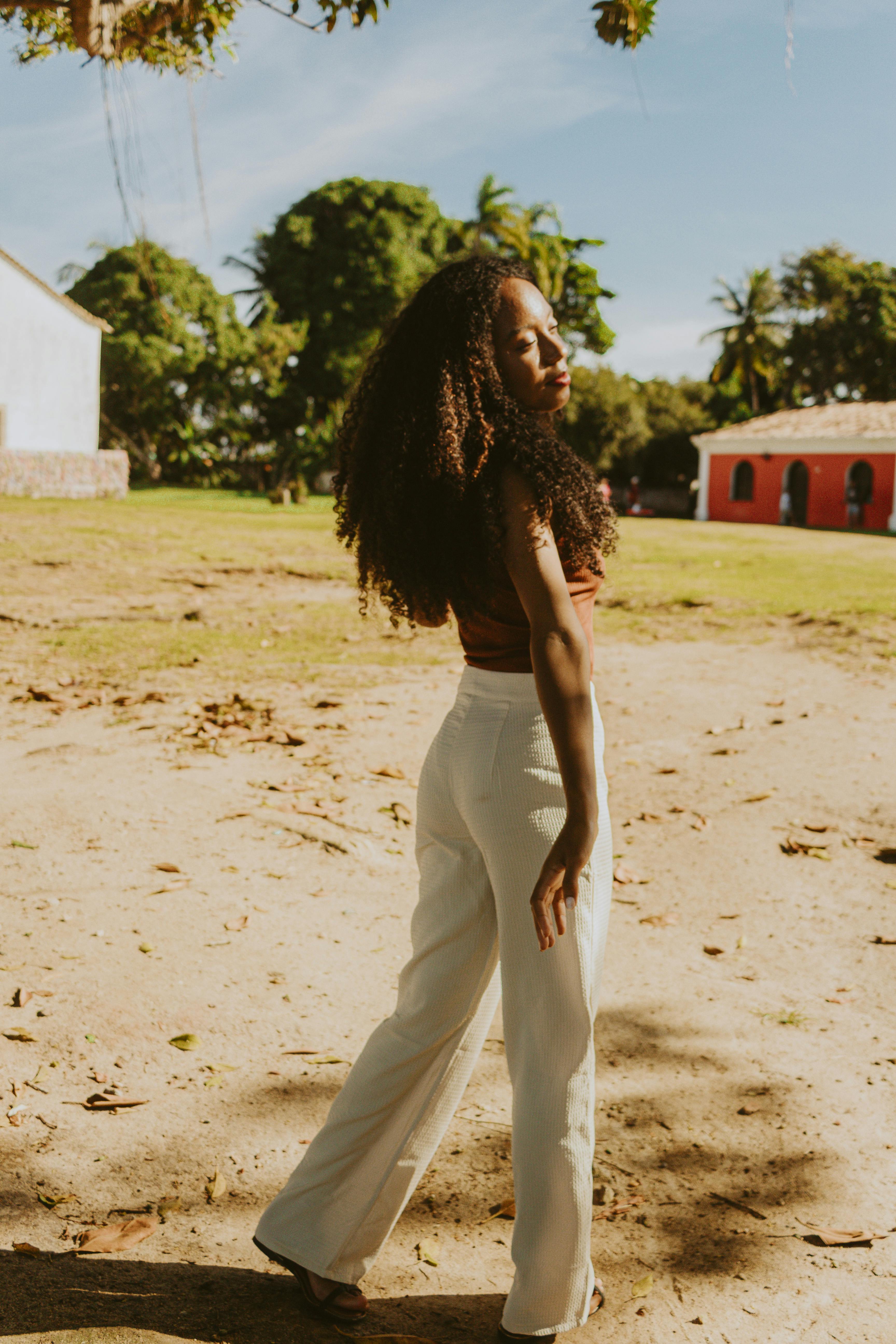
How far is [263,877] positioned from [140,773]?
144 cm

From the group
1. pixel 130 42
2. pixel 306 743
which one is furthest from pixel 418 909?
pixel 130 42

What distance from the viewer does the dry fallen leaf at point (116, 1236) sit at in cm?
246

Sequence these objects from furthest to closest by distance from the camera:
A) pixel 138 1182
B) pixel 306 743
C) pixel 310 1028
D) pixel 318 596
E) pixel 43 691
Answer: pixel 318 596, pixel 43 691, pixel 306 743, pixel 310 1028, pixel 138 1182

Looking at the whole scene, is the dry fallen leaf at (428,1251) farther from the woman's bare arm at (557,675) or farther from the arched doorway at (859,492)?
the arched doorway at (859,492)

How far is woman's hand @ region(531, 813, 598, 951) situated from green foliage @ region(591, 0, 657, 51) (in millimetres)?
3133

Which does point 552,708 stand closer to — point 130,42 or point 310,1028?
point 310,1028

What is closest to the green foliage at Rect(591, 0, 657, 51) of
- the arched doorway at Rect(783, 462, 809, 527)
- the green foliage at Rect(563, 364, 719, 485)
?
the arched doorway at Rect(783, 462, 809, 527)

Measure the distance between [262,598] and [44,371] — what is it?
20.7 m

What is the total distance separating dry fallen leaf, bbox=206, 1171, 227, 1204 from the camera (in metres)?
2.72

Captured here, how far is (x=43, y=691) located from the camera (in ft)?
25.3

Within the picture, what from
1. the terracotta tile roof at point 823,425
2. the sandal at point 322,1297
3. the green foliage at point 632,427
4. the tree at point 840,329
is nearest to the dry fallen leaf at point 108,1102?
the sandal at point 322,1297

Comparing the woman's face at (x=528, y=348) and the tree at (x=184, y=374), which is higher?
the tree at (x=184, y=374)

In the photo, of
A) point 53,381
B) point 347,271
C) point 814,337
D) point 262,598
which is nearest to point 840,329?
point 814,337

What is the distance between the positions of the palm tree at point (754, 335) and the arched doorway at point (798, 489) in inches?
634
